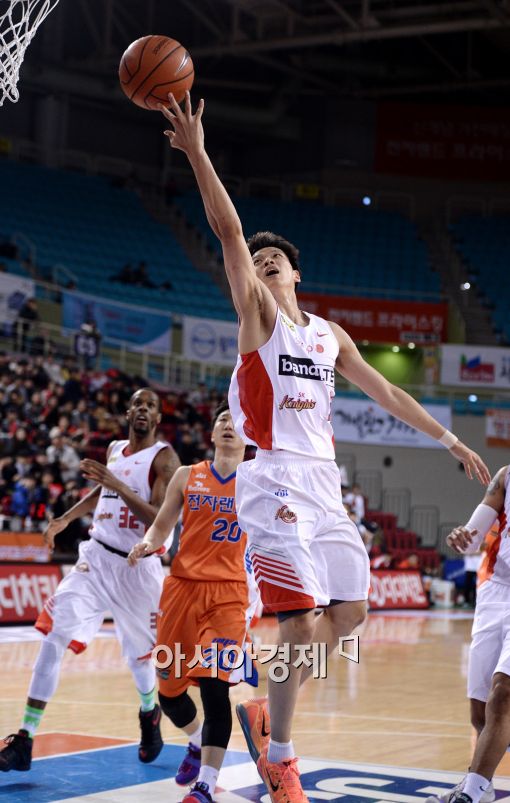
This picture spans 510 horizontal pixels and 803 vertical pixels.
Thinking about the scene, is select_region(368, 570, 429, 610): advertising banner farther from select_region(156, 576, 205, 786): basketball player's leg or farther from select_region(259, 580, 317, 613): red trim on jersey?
select_region(259, 580, 317, 613): red trim on jersey

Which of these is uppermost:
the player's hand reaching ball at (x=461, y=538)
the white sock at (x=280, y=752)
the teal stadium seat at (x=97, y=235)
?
the teal stadium seat at (x=97, y=235)

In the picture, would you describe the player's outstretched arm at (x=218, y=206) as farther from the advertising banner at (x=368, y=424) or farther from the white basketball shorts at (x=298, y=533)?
the advertising banner at (x=368, y=424)

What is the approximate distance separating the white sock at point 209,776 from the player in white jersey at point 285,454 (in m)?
0.68

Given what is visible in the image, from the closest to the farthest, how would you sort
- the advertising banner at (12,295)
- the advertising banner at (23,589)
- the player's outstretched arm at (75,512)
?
the player's outstretched arm at (75,512) → the advertising banner at (23,589) → the advertising banner at (12,295)

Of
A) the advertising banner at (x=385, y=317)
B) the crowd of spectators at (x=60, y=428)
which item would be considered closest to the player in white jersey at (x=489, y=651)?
the crowd of spectators at (x=60, y=428)

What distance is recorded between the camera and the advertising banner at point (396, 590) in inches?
760

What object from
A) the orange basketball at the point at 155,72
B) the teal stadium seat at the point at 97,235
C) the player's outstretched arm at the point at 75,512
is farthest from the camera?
the teal stadium seat at the point at 97,235

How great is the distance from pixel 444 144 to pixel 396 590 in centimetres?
1839

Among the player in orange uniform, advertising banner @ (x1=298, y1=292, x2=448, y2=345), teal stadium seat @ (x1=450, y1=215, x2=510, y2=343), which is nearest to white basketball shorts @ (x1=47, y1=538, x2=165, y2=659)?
the player in orange uniform

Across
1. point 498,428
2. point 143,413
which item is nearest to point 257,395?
point 143,413

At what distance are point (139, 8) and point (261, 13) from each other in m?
4.31

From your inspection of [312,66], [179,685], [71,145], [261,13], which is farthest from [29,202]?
[179,685]

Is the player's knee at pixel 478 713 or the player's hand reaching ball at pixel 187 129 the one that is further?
the player's knee at pixel 478 713

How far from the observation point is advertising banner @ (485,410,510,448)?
25.7m
